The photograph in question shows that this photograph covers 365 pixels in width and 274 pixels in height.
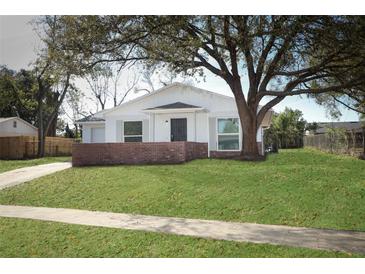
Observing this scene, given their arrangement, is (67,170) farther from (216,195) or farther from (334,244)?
(334,244)

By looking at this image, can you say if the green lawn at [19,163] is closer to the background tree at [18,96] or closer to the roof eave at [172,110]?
the background tree at [18,96]

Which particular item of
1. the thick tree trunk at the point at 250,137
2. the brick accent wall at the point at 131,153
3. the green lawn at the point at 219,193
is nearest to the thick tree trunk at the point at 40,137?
the brick accent wall at the point at 131,153

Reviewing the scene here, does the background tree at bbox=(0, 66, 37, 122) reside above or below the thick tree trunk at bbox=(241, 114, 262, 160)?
above

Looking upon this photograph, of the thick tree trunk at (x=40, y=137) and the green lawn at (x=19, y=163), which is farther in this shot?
the thick tree trunk at (x=40, y=137)

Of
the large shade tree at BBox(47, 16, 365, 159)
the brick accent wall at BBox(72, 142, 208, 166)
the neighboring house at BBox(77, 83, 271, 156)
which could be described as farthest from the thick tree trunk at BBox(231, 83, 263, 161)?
the neighboring house at BBox(77, 83, 271, 156)

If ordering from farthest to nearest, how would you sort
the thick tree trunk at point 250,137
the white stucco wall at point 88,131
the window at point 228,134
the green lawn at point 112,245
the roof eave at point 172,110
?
the white stucco wall at point 88,131 → the window at point 228,134 → the roof eave at point 172,110 → the thick tree trunk at point 250,137 → the green lawn at point 112,245

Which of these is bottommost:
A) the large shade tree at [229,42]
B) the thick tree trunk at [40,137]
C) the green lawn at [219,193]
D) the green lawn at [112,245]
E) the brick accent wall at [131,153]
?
the green lawn at [112,245]

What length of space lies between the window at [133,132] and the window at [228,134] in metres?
3.94

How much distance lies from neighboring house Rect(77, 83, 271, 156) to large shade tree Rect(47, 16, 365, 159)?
4259mm

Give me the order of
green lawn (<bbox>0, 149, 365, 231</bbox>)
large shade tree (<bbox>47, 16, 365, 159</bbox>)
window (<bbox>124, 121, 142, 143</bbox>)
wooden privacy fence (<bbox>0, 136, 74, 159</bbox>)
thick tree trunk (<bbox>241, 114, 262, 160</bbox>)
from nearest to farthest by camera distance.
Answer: green lawn (<bbox>0, 149, 365, 231</bbox>), large shade tree (<bbox>47, 16, 365, 159</bbox>), wooden privacy fence (<bbox>0, 136, 74, 159</bbox>), thick tree trunk (<bbox>241, 114, 262, 160</bbox>), window (<bbox>124, 121, 142, 143</bbox>)

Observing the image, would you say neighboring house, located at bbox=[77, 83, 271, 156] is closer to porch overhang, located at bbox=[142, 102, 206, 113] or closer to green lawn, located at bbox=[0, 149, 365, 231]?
porch overhang, located at bbox=[142, 102, 206, 113]

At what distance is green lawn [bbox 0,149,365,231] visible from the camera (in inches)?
A: 279

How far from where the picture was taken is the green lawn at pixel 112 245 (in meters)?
5.40

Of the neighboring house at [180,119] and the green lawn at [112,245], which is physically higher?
the neighboring house at [180,119]
